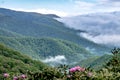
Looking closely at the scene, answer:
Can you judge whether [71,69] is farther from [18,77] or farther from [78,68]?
[18,77]

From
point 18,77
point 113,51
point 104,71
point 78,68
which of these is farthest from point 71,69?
point 113,51

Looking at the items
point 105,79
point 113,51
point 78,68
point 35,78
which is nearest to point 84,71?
point 78,68

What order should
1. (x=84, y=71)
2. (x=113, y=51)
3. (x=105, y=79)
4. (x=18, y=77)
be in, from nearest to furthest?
(x=105, y=79) < (x=84, y=71) < (x=18, y=77) < (x=113, y=51)

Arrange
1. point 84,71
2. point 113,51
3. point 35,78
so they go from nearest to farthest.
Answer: point 84,71 < point 35,78 < point 113,51

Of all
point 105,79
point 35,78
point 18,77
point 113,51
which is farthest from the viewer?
point 113,51

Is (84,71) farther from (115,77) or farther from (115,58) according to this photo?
(115,58)

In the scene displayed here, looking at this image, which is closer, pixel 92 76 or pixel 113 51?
pixel 92 76

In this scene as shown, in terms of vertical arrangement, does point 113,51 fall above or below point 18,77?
above

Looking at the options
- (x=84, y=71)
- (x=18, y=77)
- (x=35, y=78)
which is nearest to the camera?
(x=84, y=71)

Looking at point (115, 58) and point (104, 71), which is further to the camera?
point (115, 58)
